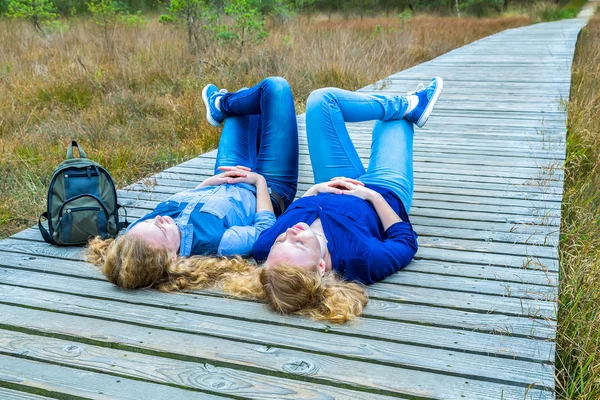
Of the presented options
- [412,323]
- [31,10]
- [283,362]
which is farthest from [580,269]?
[31,10]

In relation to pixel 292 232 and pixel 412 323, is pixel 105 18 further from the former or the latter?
pixel 412 323

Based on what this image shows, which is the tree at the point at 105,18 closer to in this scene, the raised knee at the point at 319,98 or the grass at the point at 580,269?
the raised knee at the point at 319,98

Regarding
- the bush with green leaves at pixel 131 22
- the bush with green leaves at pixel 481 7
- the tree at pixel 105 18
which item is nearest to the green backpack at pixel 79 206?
the tree at pixel 105 18

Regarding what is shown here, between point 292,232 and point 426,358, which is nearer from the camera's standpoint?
point 426,358

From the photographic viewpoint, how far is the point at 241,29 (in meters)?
10.5

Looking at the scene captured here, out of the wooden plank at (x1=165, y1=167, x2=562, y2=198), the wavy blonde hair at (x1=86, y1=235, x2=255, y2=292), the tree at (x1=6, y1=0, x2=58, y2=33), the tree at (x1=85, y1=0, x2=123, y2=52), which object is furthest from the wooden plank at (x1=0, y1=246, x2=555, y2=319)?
the tree at (x1=6, y1=0, x2=58, y2=33)

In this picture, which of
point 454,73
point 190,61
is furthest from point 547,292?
point 190,61

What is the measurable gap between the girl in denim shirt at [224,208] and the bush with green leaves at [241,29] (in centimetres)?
587

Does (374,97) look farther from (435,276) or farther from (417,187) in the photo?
(435,276)

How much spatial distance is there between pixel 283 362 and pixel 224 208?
49.9 inches

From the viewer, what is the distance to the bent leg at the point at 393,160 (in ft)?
11.8

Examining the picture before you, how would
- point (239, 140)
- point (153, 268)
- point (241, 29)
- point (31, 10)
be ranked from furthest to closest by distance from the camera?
point (31, 10)
point (241, 29)
point (239, 140)
point (153, 268)

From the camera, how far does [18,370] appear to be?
2158 millimetres

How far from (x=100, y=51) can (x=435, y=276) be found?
357 inches
